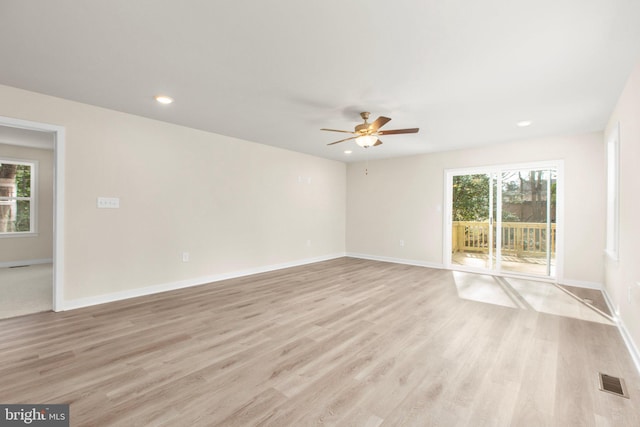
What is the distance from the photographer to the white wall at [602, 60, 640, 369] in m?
2.35

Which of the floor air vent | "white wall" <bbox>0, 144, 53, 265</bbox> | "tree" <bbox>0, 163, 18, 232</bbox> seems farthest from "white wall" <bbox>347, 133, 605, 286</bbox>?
"tree" <bbox>0, 163, 18, 232</bbox>

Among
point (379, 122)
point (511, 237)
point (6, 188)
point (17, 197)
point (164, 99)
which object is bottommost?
point (511, 237)

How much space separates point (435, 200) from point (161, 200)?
5.06 m

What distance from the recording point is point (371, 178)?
23.0 feet

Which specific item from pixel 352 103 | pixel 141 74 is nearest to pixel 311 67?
pixel 352 103

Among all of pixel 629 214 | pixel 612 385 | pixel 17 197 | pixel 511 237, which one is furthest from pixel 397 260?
pixel 17 197

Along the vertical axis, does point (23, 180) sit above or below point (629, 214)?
above

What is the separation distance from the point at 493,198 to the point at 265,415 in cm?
538

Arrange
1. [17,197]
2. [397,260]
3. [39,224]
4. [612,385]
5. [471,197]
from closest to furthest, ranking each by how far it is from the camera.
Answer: [612,385] → [471,197] → [17,197] → [39,224] → [397,260]

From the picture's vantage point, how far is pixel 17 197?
6.07m

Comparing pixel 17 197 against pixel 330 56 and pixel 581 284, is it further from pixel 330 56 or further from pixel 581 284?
pixel 581 284

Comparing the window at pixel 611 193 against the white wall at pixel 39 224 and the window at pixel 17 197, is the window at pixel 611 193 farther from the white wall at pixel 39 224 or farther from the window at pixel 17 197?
the window at pixel 17 197

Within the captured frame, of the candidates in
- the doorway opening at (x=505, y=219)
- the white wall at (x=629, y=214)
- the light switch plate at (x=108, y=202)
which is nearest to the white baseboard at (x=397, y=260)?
the doorway opening at (x=505, y=219)

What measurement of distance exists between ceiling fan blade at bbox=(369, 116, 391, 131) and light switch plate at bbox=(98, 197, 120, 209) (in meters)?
3.38
